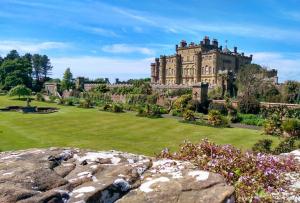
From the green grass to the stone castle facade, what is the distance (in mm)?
39596

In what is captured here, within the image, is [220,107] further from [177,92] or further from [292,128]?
[177,92]

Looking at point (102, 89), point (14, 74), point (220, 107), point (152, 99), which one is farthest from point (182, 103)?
point (14, 74)

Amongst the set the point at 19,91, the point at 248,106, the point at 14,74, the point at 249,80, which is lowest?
the point at 248,106

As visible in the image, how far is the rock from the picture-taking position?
332 centimetres

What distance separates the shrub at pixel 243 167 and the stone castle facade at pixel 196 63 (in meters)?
70.8

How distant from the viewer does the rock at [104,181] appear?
10.9 ft

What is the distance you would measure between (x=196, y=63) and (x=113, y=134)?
174ft

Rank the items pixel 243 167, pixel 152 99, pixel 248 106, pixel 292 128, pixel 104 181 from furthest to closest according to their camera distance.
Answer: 1. pixel 152 99
2. pixel 248 106
3. pixel 292 128
4. pixel 243 167
5. pixel 104 181

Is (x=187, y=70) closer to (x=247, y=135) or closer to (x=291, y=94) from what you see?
(x=291, y=94)

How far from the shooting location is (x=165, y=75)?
9075 centimetres

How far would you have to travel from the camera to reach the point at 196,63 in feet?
268

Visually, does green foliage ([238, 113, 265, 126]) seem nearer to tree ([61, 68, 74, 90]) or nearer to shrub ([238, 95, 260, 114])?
shrub ([238, 95, 260, 114])

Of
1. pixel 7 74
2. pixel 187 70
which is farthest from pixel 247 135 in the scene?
pixel 7 74

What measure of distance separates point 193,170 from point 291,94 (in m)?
46.9
